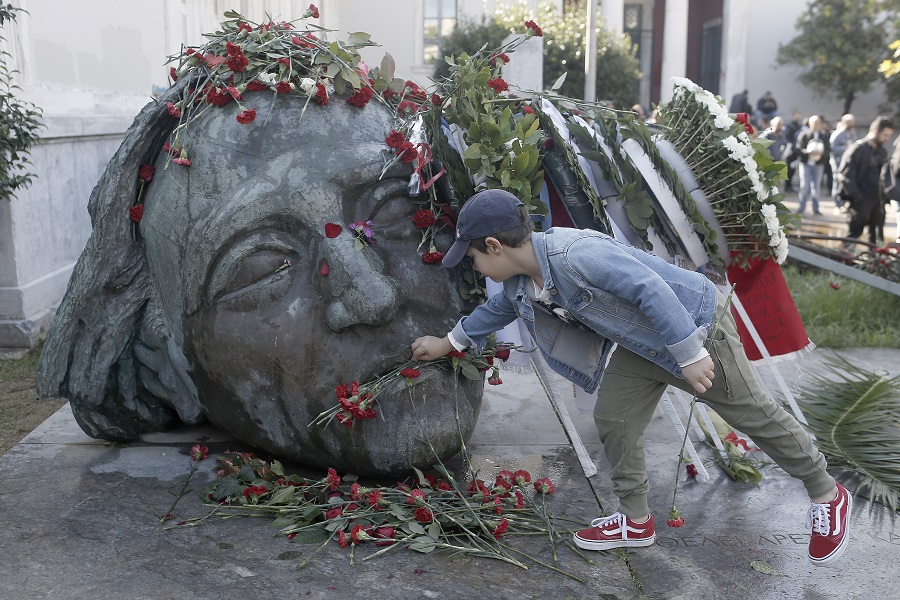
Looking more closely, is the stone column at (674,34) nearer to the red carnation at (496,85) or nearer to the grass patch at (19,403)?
the grass patch at (19,403)

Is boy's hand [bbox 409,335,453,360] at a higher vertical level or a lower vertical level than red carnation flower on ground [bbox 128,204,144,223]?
lower

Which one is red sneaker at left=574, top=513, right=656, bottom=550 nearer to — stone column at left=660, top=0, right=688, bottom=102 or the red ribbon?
the red ribbon

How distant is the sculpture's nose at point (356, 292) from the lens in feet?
10.4

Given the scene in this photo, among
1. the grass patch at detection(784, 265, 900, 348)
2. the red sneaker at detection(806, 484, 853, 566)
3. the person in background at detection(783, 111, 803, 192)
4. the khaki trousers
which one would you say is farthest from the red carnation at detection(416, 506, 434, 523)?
the person in background at detection(783, 111, 803, 192)

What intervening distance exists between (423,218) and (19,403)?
2.79m

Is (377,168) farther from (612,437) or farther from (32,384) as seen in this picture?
(32,384)

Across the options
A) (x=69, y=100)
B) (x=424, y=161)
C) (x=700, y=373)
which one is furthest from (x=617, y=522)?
(x=69, y=100)

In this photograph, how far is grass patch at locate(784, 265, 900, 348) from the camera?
628 centimetres

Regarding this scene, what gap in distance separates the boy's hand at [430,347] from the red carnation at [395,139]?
28.8 inches

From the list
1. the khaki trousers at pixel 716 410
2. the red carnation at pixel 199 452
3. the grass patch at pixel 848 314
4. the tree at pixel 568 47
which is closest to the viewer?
the khaki trousers at pixel 716 410

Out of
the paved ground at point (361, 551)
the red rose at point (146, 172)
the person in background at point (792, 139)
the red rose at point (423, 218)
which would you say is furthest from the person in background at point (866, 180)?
the red rose at point (146, 172)

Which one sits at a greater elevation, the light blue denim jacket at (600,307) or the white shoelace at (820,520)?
the light blue denim jacket at (600,307)

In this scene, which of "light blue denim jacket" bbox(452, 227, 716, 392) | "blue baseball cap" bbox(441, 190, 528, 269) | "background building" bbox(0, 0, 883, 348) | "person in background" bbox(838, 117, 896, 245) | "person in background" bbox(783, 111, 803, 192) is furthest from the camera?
"person in background" bbox(783, 111, 803, 192)

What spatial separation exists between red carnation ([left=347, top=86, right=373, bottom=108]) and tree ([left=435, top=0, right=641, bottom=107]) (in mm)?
15395
